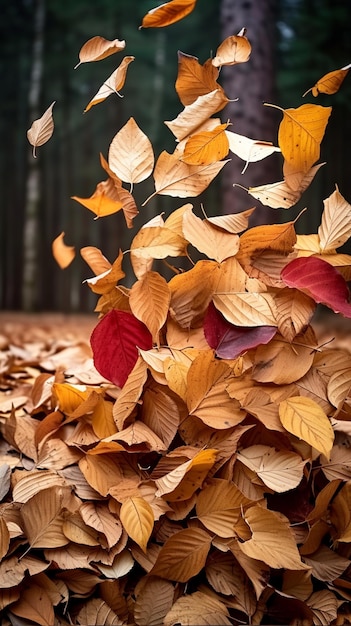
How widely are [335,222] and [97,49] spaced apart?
0.95 feet

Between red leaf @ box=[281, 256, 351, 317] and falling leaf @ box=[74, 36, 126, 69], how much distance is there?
0.88 feet

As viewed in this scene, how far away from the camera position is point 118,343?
0.56 m

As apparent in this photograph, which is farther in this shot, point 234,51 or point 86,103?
point 86,103

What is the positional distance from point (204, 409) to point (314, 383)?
13 cm

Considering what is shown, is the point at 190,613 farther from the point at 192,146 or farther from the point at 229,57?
the point at 229,57

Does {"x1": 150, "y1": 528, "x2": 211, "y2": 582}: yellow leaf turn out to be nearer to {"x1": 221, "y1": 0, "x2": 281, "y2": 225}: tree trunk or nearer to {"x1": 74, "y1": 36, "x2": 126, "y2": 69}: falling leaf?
{"x1": 74, "y1": 36, "x2": 126, "y2": 69}: falling leaf

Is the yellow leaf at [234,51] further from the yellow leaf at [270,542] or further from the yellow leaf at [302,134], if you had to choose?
the yellow leaf at [270,542]

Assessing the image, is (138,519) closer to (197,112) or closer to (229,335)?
(229,335)

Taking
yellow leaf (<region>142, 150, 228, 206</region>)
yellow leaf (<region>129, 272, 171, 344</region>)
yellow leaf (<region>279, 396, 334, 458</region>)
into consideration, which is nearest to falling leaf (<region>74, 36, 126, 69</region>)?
yellow leaf (<region>142, 150, 228, 206</region>)

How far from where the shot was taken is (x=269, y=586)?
488mm

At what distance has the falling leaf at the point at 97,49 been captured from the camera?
1.77 ft

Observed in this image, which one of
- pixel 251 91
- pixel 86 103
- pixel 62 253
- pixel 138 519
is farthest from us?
pixel 86 103

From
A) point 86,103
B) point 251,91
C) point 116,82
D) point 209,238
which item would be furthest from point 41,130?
point 86,103

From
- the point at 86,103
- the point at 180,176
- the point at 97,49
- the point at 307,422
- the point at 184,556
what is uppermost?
the point at 86,103
